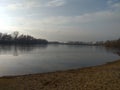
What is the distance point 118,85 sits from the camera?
990 centimetres

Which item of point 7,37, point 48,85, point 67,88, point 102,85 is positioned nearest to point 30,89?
point 48,85

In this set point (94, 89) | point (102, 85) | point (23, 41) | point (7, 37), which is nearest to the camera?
point (94, 89)

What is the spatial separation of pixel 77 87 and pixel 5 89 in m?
4.54

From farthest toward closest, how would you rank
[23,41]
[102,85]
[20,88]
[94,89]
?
[23,41] < [20,88] < [102,85] < [94,89]

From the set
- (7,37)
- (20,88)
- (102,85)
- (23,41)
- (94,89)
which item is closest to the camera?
(94,89)

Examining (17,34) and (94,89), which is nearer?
(94,89)

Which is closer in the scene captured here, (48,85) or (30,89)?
(30,89)

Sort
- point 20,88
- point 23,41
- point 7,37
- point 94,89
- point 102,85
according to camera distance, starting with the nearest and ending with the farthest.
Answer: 1. point 94,89
2. point 102,85
3. point 20,88
4. point 7,37
5. point 23,41

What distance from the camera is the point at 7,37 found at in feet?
436

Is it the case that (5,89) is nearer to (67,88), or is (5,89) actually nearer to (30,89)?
(30,89)

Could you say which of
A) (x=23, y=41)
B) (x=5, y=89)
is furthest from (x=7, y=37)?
(x=5, y=89)

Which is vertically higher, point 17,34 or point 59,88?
point 17,34

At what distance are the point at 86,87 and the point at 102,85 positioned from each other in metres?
0.98

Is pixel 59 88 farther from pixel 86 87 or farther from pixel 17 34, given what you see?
pixel 17 34
